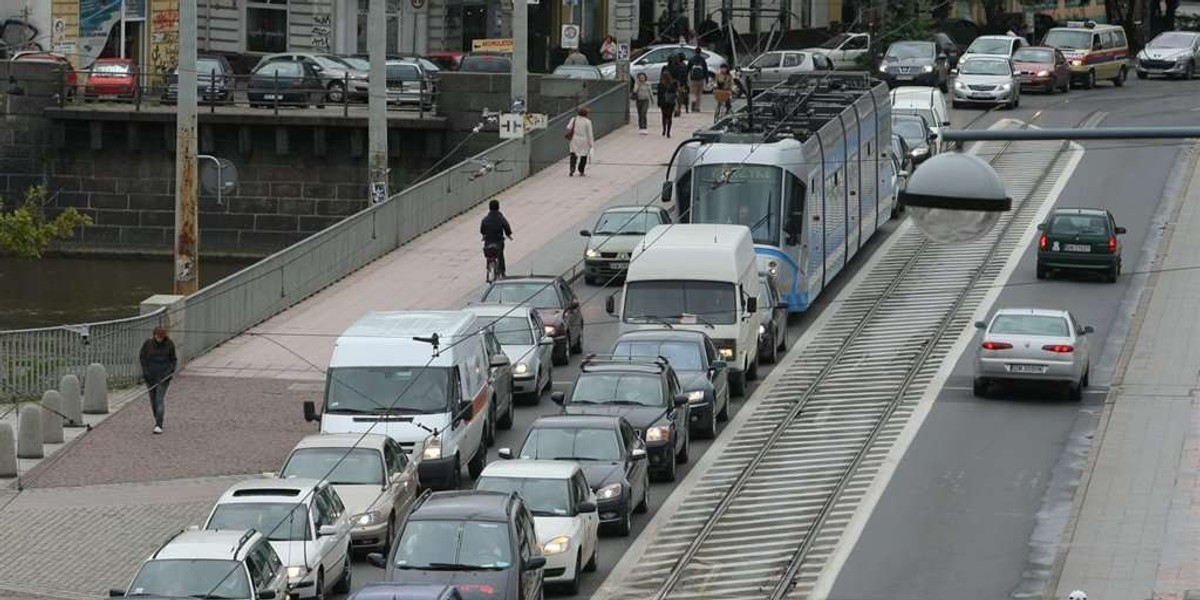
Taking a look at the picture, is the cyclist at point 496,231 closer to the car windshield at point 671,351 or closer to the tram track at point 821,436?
the tram track at point 821,436

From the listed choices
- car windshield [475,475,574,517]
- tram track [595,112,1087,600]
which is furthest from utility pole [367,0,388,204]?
car windshield [475,475,574,517]

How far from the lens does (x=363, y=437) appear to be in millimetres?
27438

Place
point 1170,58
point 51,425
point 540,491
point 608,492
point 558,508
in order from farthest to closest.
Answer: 1. point 1170,58
2. point 51,425
3. point 608,492
4. point 540,491
5. point 558,508

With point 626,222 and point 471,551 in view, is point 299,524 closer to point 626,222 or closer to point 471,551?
point 471,551

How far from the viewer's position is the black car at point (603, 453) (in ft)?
89.9

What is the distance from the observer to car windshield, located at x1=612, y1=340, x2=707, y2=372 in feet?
109

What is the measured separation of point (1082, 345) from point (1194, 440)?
2756 millimetres

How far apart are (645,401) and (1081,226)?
15.6 meters

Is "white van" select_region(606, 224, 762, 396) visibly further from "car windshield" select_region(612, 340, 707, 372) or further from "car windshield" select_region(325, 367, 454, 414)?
"car windshield" select_region(325, 367, 454, 414)

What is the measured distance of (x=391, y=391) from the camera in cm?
2955

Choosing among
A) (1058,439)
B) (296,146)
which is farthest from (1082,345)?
(296,146)

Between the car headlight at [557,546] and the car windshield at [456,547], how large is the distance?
1748mm

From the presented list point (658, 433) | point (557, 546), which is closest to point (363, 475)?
point (557, 546)

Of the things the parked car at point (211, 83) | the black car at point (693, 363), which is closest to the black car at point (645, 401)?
the black car at point (693, 363)
